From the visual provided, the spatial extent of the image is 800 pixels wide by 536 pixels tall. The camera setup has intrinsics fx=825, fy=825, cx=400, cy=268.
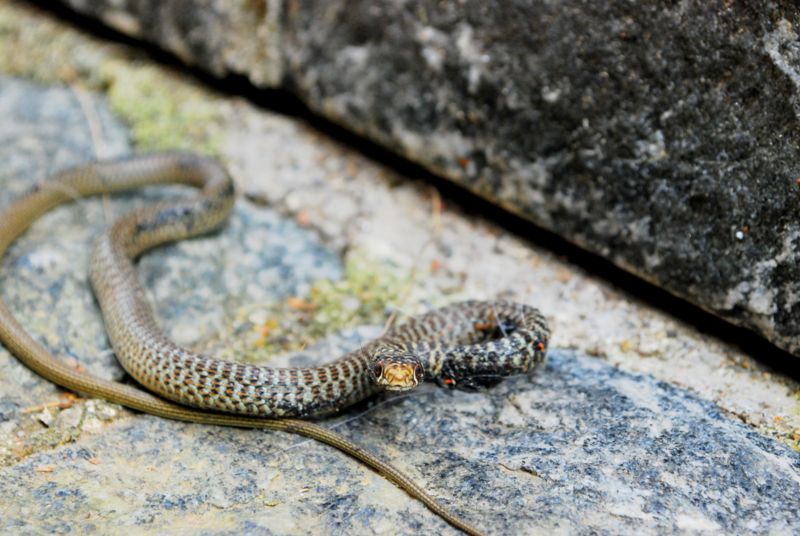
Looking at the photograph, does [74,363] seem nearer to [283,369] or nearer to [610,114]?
[283,369]

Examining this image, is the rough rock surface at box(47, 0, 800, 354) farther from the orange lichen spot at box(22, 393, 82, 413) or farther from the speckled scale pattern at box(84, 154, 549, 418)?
the orange lichen spot at box(22, 393, 82, 413)

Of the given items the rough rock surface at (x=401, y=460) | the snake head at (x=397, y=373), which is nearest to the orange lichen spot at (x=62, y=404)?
the rough rock surface at (x=401, y=460)

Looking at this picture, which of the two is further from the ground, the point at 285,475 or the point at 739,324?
the point at 739,324

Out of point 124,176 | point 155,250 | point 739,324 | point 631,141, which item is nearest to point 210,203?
point 155,250

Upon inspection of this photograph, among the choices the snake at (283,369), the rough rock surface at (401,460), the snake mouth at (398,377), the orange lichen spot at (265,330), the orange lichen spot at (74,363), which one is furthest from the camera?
the orange lichen spot at (265,330)

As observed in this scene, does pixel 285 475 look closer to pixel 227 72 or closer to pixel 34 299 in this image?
pixel 34 299

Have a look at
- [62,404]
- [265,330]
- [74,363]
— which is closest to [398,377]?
[265,330]

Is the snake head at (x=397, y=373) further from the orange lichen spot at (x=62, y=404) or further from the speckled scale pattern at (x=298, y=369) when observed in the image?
the orange lichen spot at (x=62, y=404)
